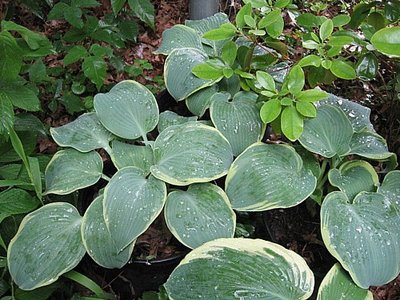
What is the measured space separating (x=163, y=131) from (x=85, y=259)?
379 millimetres

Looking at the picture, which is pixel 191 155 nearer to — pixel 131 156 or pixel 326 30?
pixel 131 156

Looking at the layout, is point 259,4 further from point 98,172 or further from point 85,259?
point 85,259

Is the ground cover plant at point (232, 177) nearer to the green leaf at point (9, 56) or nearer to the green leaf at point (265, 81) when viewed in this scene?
the green leaf at point (265, 81)

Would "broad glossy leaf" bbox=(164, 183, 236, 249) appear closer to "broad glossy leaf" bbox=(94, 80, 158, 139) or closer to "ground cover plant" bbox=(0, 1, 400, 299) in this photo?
"ground cover plant" bbox=(0, 1, 400, 299)

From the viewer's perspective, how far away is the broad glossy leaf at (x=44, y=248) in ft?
3.59

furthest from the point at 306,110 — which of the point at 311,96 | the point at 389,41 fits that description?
the point at 389,41

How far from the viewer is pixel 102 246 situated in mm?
1102

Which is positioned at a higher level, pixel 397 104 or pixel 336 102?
pixel 336 102

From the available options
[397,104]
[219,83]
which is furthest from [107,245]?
[397,104]

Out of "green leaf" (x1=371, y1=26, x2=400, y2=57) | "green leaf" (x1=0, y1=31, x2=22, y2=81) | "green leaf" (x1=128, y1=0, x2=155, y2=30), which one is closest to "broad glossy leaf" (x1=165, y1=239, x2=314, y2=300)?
"green leaf" (x1=371, y1=26, x2=400, y2=57)

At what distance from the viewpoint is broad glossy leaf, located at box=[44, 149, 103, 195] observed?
3.94 ft

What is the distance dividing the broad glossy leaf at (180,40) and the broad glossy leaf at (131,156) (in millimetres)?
344

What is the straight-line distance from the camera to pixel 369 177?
1223 mm

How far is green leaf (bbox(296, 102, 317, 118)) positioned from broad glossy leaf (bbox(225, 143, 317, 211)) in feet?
0.35
